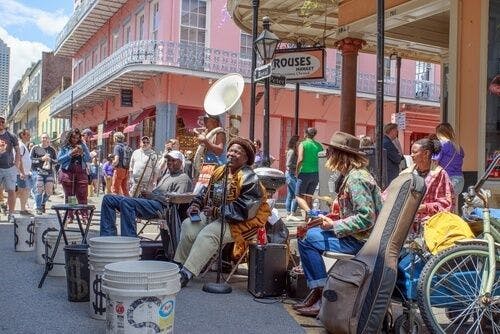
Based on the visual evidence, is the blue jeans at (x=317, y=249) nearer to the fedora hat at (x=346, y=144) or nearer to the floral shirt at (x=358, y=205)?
the floral shirt at (x=358, y=205)

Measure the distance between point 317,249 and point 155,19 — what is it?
60.2ft

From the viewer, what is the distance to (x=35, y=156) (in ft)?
42.3

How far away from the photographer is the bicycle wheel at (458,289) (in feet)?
13.5

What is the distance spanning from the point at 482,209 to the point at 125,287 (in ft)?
8.91

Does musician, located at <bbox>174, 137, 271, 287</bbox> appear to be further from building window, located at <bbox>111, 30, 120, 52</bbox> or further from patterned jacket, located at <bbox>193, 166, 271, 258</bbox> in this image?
building window, located at <bbox>111, 30, 120, 52</bbox>

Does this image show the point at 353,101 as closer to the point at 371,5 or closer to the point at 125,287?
the point at 371,5

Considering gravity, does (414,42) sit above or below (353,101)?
above

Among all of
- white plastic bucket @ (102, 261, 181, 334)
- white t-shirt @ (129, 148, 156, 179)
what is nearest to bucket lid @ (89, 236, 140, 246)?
white plastic bucket @ (102, 261, 181, 334)

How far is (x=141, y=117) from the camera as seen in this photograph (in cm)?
2248

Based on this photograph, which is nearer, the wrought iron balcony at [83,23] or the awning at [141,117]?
the awning at [141,117]

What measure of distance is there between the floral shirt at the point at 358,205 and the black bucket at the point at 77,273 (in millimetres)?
2150

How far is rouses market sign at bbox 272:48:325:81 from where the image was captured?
964 cm

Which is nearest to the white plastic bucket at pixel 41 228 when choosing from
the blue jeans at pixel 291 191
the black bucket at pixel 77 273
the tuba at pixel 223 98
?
the black bucket at pixel 77 273

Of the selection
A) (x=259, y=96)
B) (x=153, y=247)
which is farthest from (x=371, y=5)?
(x=259, y=96)
